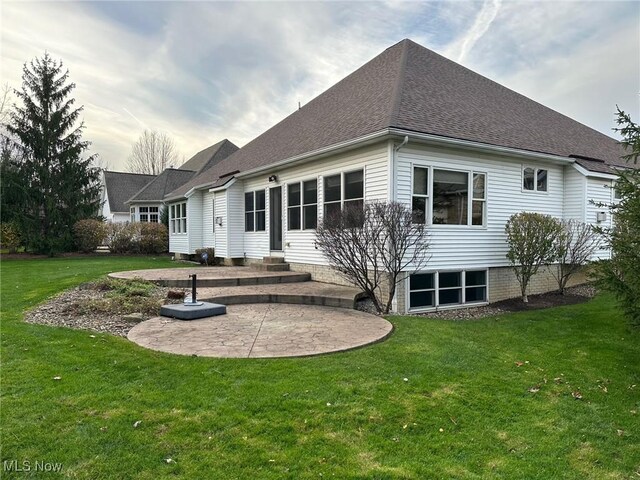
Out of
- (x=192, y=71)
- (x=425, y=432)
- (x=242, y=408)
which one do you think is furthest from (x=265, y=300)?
(x=192, y=71)

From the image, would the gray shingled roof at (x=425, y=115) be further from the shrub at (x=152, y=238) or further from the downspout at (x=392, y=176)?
the shrub at (x=152, y=238)

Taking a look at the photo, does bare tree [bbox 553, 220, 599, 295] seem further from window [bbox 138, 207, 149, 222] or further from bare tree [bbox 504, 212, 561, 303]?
window [bbox 138, 207, 149, 222]

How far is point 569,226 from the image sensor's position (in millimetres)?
10117

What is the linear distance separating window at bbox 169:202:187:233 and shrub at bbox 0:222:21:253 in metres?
8.07

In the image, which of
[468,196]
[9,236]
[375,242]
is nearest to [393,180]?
[375,242]

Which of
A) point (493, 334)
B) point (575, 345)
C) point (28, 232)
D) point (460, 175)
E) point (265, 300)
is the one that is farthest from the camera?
point (28, 232)

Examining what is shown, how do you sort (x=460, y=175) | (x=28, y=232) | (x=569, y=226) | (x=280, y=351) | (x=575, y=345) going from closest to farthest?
(x=280, y=351), (x=575, y=345), (x=460, y=175), (x=569, y=226), (x=28, y=232)

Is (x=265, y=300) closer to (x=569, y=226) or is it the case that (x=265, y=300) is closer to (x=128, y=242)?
(x=569, y=226)

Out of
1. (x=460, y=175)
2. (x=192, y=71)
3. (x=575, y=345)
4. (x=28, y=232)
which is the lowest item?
(x=575, y=345)

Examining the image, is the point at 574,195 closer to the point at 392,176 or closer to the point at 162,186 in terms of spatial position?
the point at 392,176

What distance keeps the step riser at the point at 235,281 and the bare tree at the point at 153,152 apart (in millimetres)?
45648

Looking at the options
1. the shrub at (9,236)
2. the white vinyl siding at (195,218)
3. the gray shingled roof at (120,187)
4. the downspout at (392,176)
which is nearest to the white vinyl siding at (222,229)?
the white vinyl siding at (195,218)

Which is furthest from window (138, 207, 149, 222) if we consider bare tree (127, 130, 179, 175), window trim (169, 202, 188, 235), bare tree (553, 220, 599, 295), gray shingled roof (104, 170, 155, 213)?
bare tree (553, 220, 599, 295)

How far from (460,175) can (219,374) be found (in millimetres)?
7131
